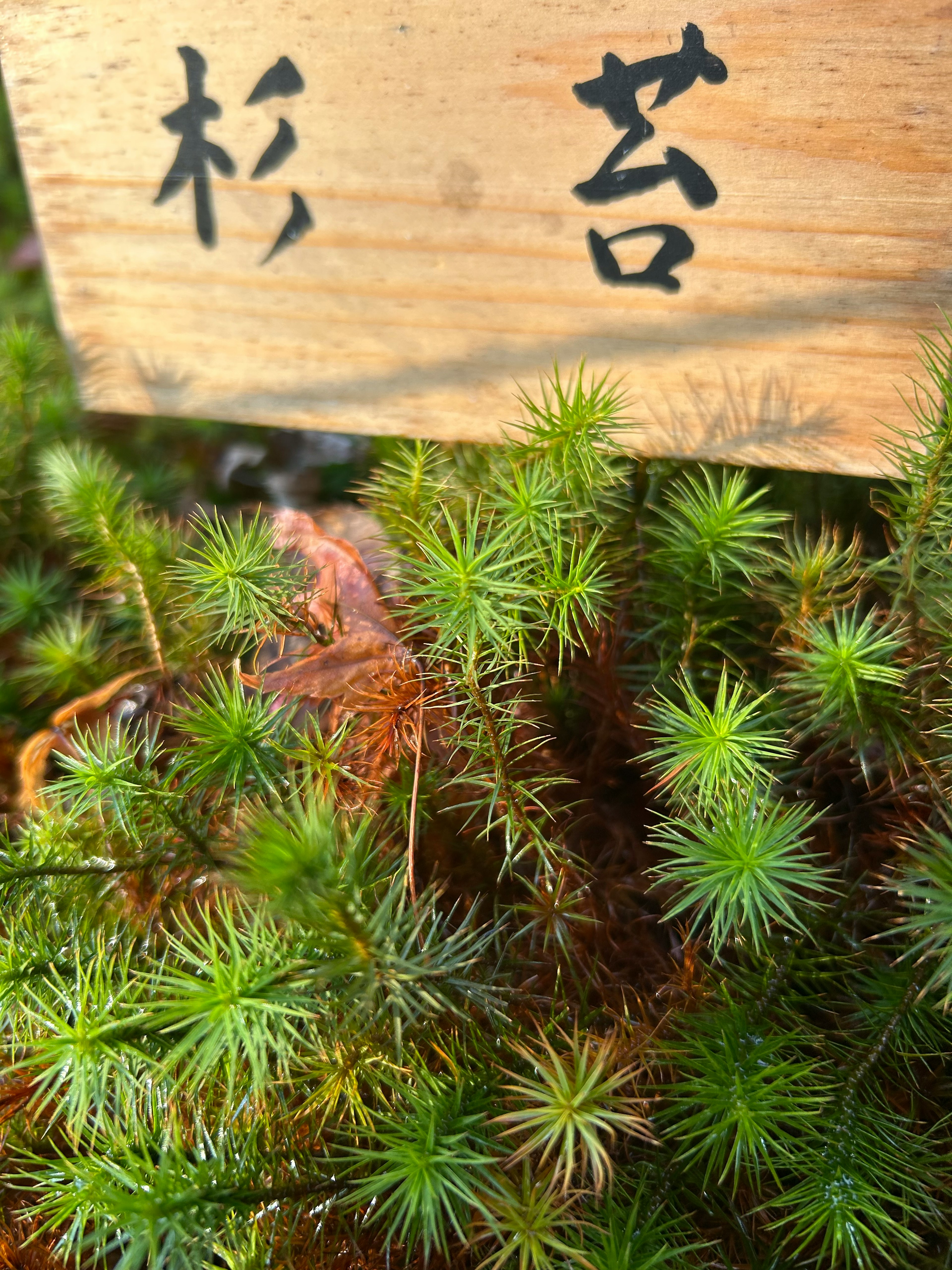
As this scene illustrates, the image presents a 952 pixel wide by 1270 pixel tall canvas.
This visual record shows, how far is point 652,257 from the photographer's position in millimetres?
950

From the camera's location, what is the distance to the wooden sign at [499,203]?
87 centimetres

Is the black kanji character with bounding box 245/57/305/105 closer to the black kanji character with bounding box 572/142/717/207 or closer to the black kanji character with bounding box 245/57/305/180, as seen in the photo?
the black kanji character with bounding box 245/57/305/180

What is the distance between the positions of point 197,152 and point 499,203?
0.37m

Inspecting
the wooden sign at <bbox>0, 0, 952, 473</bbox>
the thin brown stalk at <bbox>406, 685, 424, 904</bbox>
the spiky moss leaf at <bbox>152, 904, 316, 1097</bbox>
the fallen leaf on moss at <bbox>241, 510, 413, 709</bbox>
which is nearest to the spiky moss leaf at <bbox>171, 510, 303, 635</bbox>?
the fallen leaf on moss at <bbox>241, 510, 413, 709</bbox>

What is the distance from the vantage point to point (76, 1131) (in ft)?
2.06

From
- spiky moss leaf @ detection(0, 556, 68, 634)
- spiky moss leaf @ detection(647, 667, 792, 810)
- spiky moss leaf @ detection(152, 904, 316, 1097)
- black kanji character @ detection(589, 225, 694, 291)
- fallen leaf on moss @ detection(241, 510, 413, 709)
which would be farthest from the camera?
spiky moss leaf @ detection(0, 556, 68, 634)

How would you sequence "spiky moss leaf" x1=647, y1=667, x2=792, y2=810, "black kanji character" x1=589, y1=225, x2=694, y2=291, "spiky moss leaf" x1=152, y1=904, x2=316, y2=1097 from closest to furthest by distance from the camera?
"spiky moss leaf" x1=152, y1=904, x2=316, y2=1097, "spiky moss leaf" x1=647, y1=667, x2=792, y2=810, "black kanji character" x1=589, y1=225, x2=694, y2=291

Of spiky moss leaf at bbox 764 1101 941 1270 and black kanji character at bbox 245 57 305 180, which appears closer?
spiky moss leaf at bbox 764 1101 941 1270

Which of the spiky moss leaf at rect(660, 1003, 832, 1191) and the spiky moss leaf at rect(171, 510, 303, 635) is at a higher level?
the spiky moss leaf at rect(171, 510, 303, 635)

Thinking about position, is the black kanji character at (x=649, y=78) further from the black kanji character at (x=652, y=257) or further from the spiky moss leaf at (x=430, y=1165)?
the spiky moss leaf at (x=430, y=1165)

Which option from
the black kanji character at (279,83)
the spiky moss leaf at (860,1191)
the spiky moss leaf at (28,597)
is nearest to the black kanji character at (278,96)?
the black kanji character at (279,83)

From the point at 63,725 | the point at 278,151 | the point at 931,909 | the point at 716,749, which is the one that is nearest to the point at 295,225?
the point at 278,151

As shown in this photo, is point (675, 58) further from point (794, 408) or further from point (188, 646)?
point (188, 646)

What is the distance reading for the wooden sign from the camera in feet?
2.84
